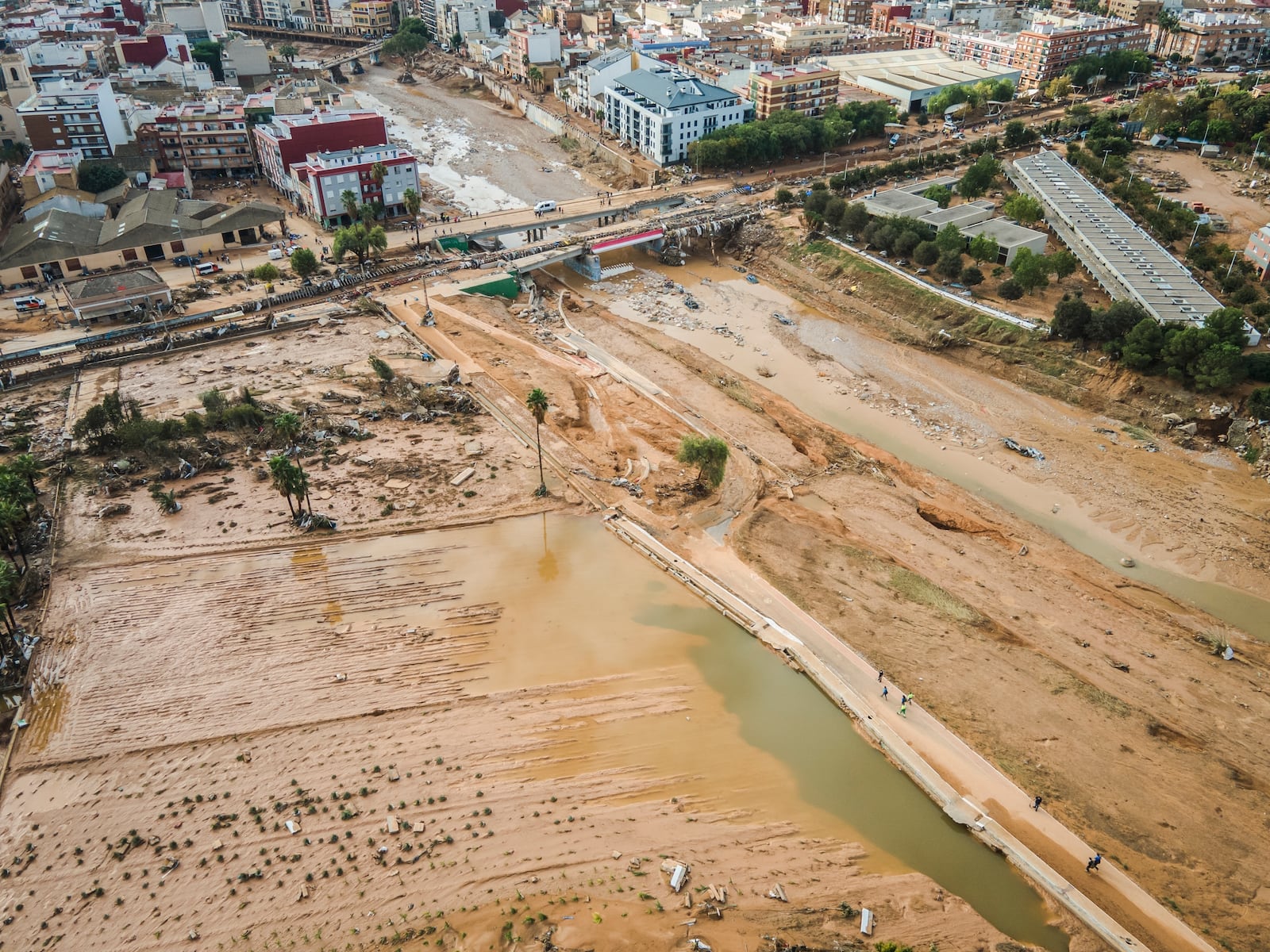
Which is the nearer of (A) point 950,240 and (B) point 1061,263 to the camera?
(B) point 1061,263

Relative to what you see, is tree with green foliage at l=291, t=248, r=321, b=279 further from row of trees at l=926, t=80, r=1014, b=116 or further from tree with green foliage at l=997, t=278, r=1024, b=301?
row of trees at l=926, t=80, r=1014, b=116

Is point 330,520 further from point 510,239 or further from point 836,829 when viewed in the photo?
point 510,239

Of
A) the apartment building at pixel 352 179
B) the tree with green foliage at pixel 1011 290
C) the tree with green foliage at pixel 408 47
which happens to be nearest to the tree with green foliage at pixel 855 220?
the tree with green foliage at pixel 1011 290

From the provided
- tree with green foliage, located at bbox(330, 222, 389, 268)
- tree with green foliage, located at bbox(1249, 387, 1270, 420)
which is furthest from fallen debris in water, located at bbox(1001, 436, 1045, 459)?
tree with green foliage, located at bbox(330, 222, 389, 268)

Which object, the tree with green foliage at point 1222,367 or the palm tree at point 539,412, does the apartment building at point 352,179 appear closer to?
the palm tree at point 539,412

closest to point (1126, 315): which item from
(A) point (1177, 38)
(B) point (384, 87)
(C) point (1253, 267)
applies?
(C) point (1253, 267)

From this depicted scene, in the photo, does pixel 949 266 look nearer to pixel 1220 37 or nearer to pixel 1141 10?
pixel 1220 37

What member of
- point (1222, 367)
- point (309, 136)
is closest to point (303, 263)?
point (309, 136)
